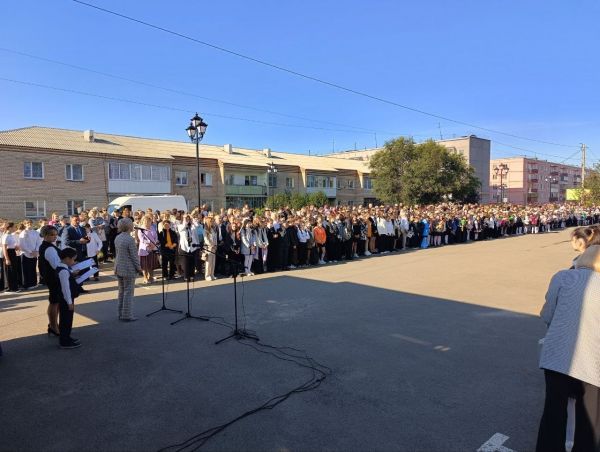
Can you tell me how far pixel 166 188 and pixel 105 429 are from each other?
40679 mm

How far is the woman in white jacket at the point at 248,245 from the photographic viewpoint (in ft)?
41.2

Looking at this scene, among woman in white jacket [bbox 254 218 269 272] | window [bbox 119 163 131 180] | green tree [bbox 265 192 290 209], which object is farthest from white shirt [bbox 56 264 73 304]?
window [bbox 119 163 131 180]

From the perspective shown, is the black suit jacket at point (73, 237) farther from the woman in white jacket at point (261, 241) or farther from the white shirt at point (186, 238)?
the woman in white jacket at point (261, 241)

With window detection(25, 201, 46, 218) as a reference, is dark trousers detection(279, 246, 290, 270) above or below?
below

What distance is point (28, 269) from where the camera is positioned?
1053 cm

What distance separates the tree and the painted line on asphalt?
46791 millimetres

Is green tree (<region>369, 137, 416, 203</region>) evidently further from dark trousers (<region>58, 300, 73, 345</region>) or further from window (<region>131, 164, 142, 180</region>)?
dark trousers (<region>58, 300, 73, 345</region>)

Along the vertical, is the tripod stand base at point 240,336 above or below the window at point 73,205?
below

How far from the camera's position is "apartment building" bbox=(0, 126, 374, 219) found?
33.2 meters

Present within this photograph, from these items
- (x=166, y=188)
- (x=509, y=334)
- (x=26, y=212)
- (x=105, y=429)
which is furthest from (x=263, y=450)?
(x=166, y=188)

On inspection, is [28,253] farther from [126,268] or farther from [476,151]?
[476,151]

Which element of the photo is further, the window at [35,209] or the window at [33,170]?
the window at [35,209]

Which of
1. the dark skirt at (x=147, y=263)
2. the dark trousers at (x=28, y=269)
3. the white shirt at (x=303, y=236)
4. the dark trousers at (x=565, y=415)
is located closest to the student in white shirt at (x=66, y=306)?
the dark skirt at (x=147, y=263)

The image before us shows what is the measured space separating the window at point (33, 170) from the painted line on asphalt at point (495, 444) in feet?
127
